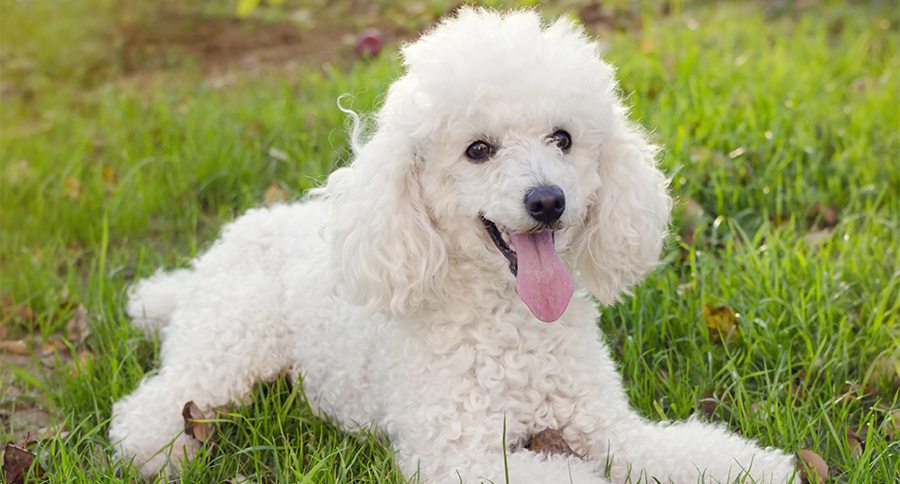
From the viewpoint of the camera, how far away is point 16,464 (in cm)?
275

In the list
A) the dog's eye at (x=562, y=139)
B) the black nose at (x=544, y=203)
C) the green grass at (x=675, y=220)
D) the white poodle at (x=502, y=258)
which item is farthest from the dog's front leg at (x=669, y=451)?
the dog's eye at (x=562, y=139)

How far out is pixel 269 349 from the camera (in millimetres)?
3123

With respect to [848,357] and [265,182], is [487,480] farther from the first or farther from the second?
[265,182]

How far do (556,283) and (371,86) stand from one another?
2615mm

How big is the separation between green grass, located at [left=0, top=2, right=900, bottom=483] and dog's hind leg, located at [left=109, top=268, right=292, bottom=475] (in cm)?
8

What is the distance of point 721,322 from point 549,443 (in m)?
1.02

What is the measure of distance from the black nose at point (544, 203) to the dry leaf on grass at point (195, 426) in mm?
1223

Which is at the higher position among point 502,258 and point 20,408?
point 502,258

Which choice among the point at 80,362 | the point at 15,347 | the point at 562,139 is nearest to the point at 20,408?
the point at 80,362

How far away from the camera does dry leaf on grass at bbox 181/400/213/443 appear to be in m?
2.92

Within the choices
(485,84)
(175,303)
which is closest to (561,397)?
(485,84)

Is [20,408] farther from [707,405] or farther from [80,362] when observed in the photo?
[707,405]

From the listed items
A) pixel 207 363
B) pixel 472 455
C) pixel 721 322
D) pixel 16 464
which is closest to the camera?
pixel 472 455

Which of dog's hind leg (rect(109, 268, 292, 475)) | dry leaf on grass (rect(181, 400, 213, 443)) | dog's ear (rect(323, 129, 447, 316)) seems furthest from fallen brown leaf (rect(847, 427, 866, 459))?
dry leaf on grass (rect(181, 400, 213, 443))
